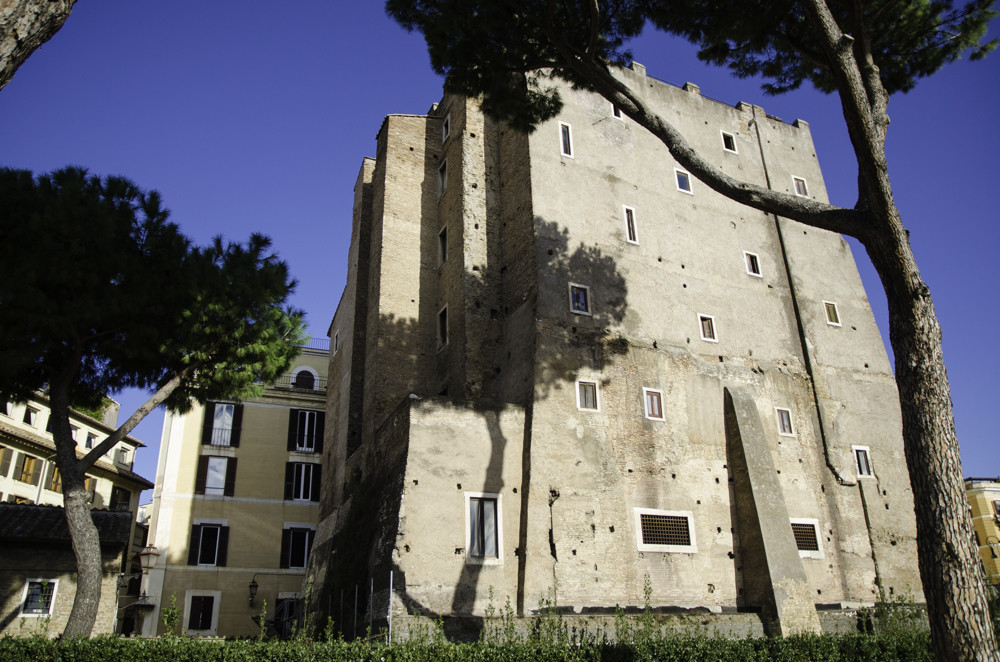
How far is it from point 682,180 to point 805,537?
35.8ft

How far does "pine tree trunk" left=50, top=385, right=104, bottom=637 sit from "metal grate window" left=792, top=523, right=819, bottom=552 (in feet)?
49.9

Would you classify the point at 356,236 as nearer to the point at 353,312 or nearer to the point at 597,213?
the point at 353,312

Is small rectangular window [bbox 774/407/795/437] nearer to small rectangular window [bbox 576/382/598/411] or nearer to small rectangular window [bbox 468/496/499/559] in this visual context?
small rectangular window [bbox 576/382/598/411]

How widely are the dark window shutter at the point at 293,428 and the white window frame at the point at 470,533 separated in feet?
44.3

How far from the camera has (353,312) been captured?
23406mm

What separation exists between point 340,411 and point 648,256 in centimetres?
1054

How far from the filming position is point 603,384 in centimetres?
1792

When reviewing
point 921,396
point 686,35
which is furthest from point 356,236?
point 921,396

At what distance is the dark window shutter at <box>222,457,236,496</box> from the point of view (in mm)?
25891

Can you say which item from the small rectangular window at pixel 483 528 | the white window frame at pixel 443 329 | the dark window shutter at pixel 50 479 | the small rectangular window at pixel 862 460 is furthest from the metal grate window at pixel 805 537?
the dark window shutter at pixel 50 479

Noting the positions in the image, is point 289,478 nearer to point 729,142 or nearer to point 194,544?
point 194,544

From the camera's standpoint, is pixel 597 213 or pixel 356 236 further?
pixel 356 236

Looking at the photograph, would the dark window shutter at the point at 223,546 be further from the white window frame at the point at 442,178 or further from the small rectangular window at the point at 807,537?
the small rectangular window at the point at 807,537

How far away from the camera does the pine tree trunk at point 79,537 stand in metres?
11.5
